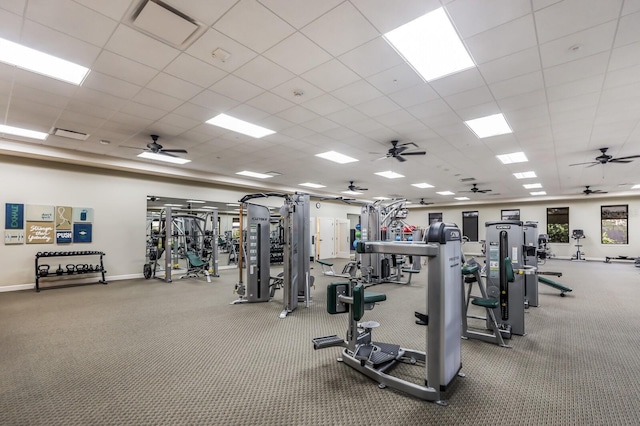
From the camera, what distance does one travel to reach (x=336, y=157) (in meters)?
7.35

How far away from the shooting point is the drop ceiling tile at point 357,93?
147 inches

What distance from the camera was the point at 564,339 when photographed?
3.72 metres

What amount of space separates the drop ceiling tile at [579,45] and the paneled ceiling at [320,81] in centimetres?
2

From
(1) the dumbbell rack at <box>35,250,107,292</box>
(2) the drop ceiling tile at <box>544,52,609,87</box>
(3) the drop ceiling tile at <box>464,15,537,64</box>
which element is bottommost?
(1) the dumbbell rack at <box>35,250,107,292</box>

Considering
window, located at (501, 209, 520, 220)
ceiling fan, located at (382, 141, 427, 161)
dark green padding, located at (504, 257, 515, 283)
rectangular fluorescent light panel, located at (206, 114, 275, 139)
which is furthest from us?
window, located at (501, 209, 520, 220)

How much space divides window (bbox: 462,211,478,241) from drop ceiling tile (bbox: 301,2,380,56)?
53.4ft

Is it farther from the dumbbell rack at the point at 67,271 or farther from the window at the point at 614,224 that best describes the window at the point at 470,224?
the dumbbell rack at the point at 67,271

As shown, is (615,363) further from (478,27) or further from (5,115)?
(5,115)

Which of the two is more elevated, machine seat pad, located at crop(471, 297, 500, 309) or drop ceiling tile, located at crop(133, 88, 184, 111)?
drop ceiling tile, located at crop(133, 88, 184, 111)

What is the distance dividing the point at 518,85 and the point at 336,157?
4.22 meters

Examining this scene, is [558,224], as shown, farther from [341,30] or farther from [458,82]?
[341,30]

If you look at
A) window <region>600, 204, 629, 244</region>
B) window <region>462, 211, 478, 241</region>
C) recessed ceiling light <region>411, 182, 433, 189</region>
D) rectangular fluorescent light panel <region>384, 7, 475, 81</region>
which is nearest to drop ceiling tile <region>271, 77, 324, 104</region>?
rectangular fluorescent light panel <region>384, 7, 475, 81</region>

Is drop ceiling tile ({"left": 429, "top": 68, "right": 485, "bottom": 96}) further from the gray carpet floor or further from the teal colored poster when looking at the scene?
the teal colored poster

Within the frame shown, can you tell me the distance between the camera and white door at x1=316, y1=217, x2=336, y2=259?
13.6m
